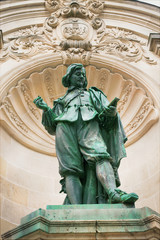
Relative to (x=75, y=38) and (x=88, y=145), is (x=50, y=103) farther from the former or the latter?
(x=88, y=145)

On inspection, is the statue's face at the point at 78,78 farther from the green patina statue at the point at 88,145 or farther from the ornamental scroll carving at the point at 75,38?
the ornamental scroll carving at the point at 75,38

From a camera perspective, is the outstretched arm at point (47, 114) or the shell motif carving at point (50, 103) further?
the shell motif carving at point (50, 103)

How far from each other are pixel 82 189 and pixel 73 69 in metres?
1.51

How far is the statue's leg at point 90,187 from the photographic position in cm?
334

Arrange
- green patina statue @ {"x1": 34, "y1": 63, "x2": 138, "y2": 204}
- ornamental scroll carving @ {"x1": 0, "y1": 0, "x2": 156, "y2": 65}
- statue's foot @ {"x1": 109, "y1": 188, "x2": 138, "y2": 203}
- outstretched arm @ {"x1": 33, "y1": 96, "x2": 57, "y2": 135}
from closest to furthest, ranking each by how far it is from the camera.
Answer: statue's foot @ {"x1": 109, "y1": 188, "x2": 138, "y2": 203}, green patina statue @ {"x1": 34, "y1": 63, "x2": 138, "y2": 204}, outstretched arm @ {"x1": 33, "y1": 96, "x2": 57, "y2": 135}, ornamental scroll carving @ {"x1": 0, "y1": 0, "x2": 156, "y2": 65}

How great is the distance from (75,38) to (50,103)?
169cm

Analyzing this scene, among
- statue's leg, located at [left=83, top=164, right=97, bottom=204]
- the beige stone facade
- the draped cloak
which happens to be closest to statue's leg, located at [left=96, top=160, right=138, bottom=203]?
statue's leg, located at [left=83, top=164, right=97, bottom=204]

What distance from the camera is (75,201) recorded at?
327 centimetres

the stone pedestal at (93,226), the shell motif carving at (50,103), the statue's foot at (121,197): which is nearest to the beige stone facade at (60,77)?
the shell motif carving at (50,103)

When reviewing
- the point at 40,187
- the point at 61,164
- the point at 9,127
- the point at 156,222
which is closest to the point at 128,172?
the point at 40,187

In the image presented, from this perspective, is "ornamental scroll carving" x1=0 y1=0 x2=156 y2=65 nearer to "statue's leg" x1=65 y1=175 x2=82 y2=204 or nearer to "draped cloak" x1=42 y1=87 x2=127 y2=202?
"draped cloak" x1=42 y1=87 x2=127 y2=202

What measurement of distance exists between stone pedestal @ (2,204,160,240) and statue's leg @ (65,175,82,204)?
20.4 inches

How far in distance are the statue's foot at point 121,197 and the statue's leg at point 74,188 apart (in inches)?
13.9

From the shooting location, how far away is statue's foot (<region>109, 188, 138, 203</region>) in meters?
2.94
